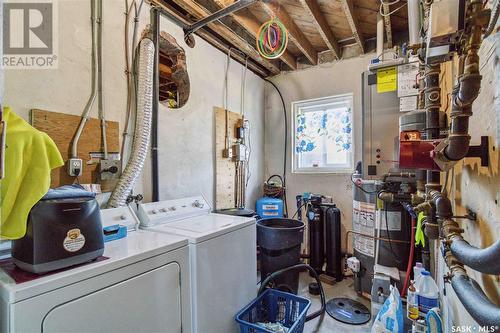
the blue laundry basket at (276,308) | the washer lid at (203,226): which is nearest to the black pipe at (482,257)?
the washer lid at (203,226)

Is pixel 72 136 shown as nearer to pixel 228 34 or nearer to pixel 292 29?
pixel 228 34

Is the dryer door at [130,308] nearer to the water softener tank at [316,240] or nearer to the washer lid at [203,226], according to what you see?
the washer lid at [203,226]

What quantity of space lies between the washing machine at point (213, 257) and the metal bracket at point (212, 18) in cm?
151

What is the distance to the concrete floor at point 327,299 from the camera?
182 cm

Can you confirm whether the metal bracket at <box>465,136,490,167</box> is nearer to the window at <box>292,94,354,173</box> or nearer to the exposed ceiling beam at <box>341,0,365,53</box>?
the exposed ceiling beam at <box>341,0,365,53</box>

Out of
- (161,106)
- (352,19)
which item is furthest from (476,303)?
(352,19)

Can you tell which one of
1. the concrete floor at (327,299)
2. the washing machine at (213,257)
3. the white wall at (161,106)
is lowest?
the concrete floor at (327,299)

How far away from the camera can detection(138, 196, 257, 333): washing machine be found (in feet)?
4.29

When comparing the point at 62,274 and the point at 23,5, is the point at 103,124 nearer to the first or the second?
the point at 23,5

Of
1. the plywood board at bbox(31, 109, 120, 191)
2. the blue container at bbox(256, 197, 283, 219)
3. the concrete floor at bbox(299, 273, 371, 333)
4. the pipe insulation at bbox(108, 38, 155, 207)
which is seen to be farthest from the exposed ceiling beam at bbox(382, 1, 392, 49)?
the concrete floor at bbox(299, 273, 371, 333)

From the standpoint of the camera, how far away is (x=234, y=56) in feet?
9.53

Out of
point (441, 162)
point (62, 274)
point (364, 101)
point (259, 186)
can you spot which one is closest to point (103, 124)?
point (62, 274)

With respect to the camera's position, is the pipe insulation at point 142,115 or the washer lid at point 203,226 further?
the pipe insulation at point 142,115

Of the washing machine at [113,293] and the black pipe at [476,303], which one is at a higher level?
the black pipe at [476,303]
